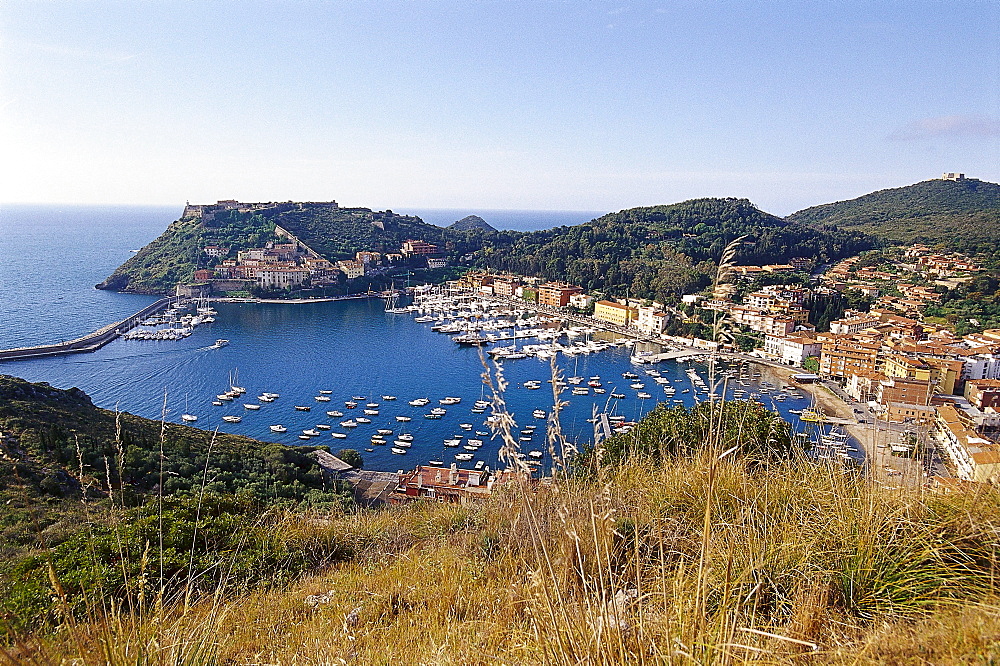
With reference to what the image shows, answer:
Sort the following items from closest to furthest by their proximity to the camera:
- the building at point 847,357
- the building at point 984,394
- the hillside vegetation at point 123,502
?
the hillside vegetation at point 123,502 → the building at point 984,394 → the building at point 847,357

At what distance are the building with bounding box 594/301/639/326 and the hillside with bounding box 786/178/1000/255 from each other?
17.3m

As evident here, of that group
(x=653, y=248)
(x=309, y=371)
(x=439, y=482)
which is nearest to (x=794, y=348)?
(x=439, y=482)

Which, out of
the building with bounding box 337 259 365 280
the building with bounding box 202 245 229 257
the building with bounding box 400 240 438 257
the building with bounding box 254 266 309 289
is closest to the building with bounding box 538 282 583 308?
the building with bounding box 337 259 365 280

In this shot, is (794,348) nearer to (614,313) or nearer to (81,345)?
(614,313)

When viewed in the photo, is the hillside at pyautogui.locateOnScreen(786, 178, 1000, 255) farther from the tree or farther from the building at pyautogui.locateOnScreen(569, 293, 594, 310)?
the tree

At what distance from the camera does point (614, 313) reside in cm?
2508

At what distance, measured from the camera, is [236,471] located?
667 cm

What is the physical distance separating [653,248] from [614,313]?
1226 centimetres

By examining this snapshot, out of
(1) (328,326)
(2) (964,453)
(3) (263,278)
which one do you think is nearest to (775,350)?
(2) (964,453)

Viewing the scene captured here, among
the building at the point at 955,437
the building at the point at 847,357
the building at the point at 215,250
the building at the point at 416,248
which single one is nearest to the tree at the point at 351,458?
the building at the point at 955,437

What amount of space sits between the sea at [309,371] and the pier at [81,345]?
19.0 inches

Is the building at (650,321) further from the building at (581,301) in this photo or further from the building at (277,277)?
the building at (277,277)

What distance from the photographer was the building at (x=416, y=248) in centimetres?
3941

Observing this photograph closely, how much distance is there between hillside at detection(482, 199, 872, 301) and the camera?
2988cm
